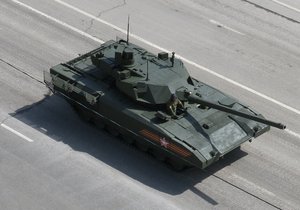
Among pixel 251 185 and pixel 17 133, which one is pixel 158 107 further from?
pixel 17 133

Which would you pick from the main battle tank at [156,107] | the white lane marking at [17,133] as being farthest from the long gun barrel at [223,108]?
the white lane marking at [17,133]

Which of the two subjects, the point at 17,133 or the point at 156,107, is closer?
the point at 156,107

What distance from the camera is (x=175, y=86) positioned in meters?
23.9

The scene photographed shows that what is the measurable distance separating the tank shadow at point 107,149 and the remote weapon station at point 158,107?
1.24 feet

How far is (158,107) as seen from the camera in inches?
934

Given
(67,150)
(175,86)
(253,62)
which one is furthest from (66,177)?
(253,62)

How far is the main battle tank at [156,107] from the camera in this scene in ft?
74.4

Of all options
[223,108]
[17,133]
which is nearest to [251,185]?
[223,108]

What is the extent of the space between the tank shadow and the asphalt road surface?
4 centimetres

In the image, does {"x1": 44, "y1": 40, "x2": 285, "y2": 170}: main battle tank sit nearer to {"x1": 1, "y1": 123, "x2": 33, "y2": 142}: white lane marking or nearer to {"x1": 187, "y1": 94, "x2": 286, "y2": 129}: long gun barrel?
{"x1": 187, "y1": 94, "x2": 286, "y2": 129}: long gun barrel

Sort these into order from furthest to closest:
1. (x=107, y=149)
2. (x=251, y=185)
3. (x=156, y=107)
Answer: (x=107, y=149) < (x=156, y=107) < (x=251, y=185)

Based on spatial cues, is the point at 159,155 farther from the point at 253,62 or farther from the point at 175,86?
the point at 253,62

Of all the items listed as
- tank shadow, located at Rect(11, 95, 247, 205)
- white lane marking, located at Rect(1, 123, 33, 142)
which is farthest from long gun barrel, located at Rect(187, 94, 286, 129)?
white lane marking, located at Rect(1, 123, 33, 142)

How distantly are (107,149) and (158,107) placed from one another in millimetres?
2494
